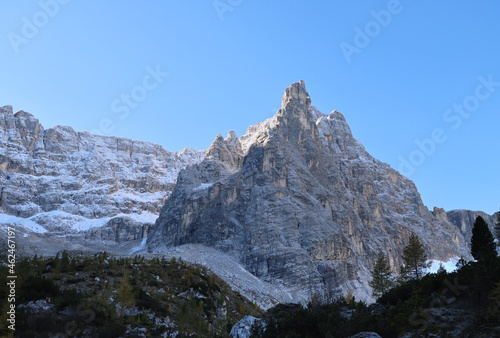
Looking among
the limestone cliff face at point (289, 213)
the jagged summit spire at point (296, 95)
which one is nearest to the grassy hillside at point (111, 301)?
the limestone cliff face at point (289, 213)

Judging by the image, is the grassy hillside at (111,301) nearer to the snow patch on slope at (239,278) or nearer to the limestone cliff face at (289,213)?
the snow patch on slope at (239,278)

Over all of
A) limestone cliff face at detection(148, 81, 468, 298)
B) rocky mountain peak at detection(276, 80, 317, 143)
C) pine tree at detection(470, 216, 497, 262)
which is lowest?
pine tree at detection(470, 216, 497, 262)

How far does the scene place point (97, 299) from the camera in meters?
30.6

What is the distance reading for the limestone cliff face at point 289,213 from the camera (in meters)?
117

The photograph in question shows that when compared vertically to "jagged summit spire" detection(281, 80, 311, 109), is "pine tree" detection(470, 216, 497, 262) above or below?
below

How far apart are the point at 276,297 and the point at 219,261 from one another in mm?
22464

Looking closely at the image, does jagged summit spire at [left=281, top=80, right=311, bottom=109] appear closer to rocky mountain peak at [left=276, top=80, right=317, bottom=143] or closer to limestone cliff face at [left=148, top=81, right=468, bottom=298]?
rocky mountain peak at [left=276, top=80, right=317, bottom=143]

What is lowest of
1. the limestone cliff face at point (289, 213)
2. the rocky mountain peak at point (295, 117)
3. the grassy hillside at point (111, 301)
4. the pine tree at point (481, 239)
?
the grassy hillside at point (111, 301)

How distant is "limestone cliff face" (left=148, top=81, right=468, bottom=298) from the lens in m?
117

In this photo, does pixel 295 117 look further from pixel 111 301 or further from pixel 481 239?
pixel 111 301

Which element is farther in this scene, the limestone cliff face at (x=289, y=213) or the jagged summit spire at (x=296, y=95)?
the jagged summit spire at (x=296, y=95)

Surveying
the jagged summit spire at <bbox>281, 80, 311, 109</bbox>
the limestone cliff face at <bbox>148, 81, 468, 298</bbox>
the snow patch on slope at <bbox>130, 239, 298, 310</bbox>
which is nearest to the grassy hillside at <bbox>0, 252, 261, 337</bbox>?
the snow patch on slope at <bbox>130, 239, 298, 310</bbox>

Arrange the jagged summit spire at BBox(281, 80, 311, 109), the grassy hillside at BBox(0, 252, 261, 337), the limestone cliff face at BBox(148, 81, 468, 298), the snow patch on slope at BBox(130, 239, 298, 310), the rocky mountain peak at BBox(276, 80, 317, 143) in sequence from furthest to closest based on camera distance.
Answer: the jagged summit spire at BBox(281, 80, 311, 109) → the rocky mountain peak at BBox(276, 80, 317, 143) → the limestone cliff face at BBox(148, 81, 468, 298) → the snow patch on slope at BBox(130, 239, 298, 310) → the grassy hillside at BBox(0, 252, 261, 337)

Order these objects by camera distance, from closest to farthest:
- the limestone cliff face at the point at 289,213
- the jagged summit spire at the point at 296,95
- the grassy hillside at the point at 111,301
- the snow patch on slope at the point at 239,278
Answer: the grassy hillside at the point at 111,301 < the snow patch on slope at the point at 239,278 < the limestone cliff face at the point at 289,213 < the jagged summit spire at the point at 296,95
